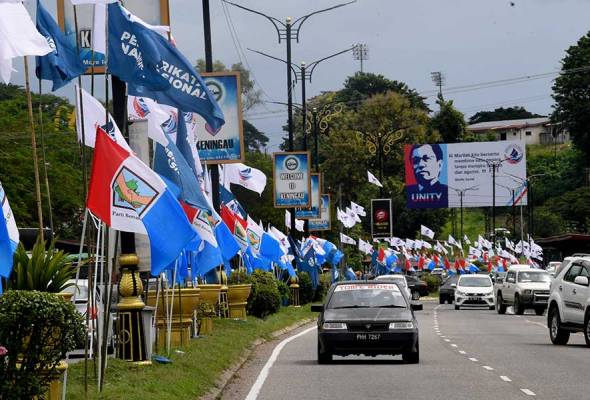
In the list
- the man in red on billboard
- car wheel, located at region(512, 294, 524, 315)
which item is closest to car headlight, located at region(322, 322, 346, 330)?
car wheel, located at region(512, 294, 524, 315)

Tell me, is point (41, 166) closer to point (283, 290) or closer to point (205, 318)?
point (283, 290)

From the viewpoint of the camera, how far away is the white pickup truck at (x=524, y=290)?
50.6 m

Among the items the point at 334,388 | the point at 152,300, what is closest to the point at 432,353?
the point at 152,300

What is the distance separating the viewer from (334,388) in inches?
733

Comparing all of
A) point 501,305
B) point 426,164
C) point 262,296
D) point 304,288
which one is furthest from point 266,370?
point 426,164

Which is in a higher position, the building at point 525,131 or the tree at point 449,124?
the building at point 525,131

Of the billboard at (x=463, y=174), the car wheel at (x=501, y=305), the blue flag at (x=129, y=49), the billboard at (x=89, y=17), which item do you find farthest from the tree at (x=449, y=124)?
the blue flag at (x=129, y=49)

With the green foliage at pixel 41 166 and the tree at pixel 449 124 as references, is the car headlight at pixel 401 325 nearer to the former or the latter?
the green foliage at pixel 41 166

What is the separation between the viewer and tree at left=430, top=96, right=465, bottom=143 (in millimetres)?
135625

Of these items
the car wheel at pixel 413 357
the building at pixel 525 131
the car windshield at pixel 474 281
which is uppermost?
the building at pixel 525 131

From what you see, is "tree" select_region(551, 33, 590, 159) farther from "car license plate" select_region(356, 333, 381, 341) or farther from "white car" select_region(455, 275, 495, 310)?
"car license plate" select_region(356, 333, 381, 341)

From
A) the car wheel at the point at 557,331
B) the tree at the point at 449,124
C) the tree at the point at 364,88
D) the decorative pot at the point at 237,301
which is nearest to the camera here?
the car wheel at the point at 557,331

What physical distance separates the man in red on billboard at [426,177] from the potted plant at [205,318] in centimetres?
7802

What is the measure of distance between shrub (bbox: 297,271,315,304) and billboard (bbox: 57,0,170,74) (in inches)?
1202
